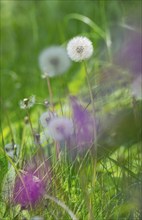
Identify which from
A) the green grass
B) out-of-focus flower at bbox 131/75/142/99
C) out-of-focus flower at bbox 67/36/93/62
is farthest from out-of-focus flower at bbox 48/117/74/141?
out-of-focus flower at bbox 131/75/142/99

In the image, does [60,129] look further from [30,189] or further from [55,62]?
[55,62]

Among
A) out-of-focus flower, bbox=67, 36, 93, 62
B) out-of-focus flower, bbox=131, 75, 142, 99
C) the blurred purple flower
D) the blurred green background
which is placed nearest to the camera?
out-of-focus flower, bbox=67, 36, 93, 62

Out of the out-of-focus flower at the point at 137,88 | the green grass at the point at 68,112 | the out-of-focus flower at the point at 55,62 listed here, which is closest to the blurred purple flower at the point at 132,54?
the green grass at the point at 68,112

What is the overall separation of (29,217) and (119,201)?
29 centimetres

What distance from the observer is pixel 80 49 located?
6.83 ft

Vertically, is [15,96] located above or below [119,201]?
above

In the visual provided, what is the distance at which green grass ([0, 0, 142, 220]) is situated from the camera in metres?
1.96

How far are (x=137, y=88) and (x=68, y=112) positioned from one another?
40cm

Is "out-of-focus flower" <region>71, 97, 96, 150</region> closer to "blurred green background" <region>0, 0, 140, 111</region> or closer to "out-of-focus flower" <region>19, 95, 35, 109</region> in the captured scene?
"out-of-focus flower" <region>19, 95, 35, 109</region>

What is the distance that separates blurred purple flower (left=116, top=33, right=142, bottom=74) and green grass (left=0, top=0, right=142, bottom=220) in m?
0.05

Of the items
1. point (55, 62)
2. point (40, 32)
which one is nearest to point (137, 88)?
point (55, 62)

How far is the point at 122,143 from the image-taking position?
8.71 feet

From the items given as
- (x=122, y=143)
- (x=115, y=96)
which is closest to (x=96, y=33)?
(x=115, y=96)

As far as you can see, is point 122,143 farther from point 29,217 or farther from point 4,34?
point 4,34
